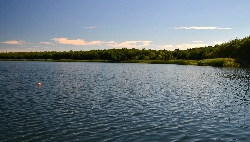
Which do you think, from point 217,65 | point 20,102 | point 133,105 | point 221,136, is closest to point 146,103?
point 133,105

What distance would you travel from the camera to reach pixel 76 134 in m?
18.8

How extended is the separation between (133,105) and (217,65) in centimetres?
11336

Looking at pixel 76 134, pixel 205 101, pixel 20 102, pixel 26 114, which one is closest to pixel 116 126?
pixel 76 134

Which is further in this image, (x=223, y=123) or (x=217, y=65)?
(x=217, y=65)

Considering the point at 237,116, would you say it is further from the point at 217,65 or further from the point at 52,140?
the point at 217,65

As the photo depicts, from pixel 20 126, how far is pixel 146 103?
16.3m

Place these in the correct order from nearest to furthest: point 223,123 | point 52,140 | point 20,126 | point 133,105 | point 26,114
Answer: point 52,140, point 20,126, point 223,123, point 26,114, point 133,105

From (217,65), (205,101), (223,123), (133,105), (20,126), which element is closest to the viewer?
(20,126)

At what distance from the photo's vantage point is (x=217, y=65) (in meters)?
133

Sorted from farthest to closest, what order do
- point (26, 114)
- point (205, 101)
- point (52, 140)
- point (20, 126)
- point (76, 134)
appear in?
point (205, 101) → point (26, 114) → point (20, 126) → point (76, 134) → point (52, 140)

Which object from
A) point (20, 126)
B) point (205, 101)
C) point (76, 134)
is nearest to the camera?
point (76, 134)

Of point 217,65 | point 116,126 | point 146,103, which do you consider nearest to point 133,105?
point 146,103

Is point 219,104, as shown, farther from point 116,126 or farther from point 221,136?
point 116,126

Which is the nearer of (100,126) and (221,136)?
(221,136)
